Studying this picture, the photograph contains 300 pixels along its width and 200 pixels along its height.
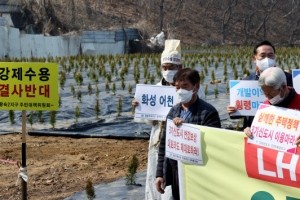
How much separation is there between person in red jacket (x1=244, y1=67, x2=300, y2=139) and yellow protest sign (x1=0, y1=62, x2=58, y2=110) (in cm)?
188

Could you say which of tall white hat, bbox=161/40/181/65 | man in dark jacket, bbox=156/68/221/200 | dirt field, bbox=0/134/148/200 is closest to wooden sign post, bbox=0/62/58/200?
tall white hat, bbox=161/40/181/65

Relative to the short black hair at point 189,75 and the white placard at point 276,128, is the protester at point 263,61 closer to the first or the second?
the short black hair at point 189,75

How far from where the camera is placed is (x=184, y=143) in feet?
10.5

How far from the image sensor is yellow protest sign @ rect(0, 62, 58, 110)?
4246 mm

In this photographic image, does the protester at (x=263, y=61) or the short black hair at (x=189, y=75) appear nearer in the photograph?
the short black hair at (x=189, y=75)

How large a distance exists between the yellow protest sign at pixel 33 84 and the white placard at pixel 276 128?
1.89m

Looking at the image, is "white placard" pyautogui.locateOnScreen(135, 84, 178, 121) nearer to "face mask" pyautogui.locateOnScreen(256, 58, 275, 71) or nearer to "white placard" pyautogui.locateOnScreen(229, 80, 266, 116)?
"white placard" pyautogui.locateOnScreen(229, 80, 266, 116)

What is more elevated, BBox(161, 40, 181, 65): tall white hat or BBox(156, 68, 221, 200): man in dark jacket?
BBox(161, 40, 181, 65): tall white hat

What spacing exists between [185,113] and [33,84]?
4.88 ft

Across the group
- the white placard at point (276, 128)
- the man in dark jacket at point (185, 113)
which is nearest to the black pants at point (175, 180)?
the man in dark jacket at point (185, 113)

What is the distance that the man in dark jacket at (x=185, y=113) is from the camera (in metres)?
3.20

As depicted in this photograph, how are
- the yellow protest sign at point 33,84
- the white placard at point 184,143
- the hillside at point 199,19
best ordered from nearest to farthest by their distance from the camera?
1. the white placard at point 184,143
2. the yellow protest sign at point 33,84
3. the hillside at point 199,19

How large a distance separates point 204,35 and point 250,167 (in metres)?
40.5

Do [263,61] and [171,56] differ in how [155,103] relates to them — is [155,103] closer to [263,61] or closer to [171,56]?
[171,56]
